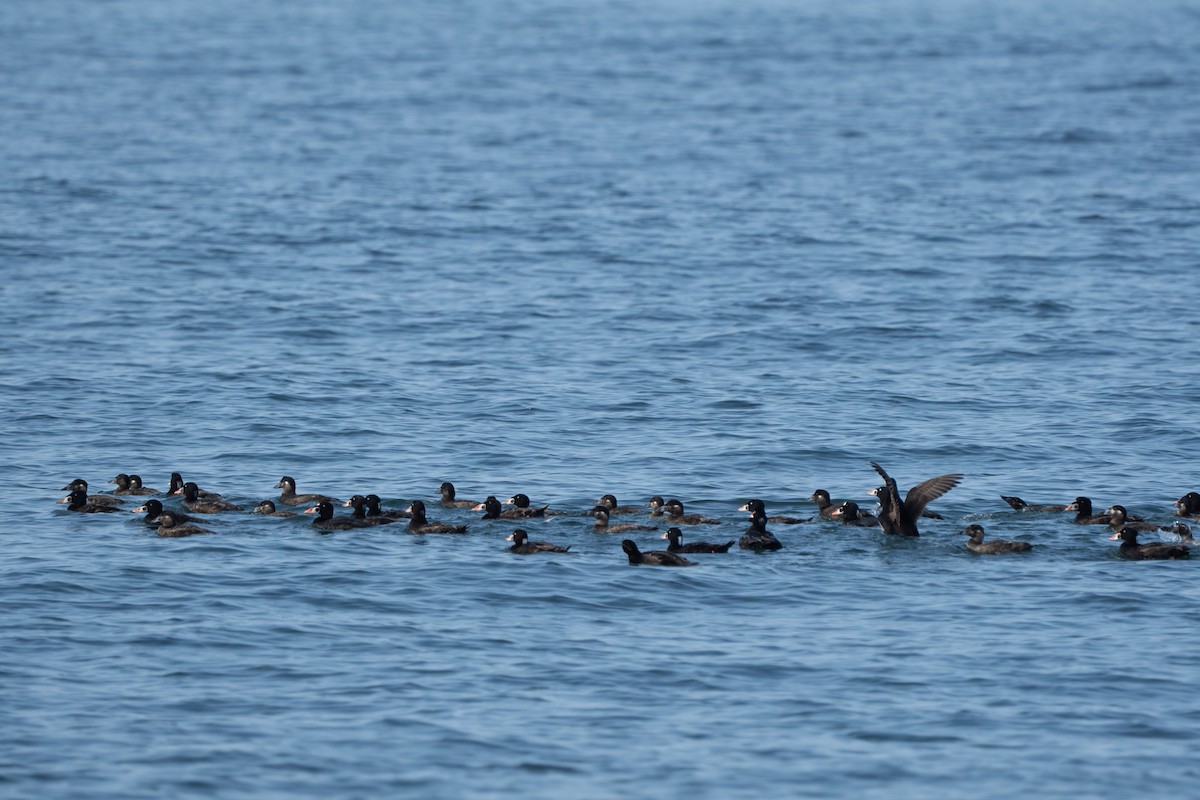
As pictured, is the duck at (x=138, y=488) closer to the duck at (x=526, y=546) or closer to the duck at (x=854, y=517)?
the duck at (x=526, y=546)

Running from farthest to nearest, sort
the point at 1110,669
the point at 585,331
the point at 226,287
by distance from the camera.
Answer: the point at 226,287
the point at 585,331
the point at 1110,669

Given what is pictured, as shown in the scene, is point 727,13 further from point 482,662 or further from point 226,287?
point 482,662

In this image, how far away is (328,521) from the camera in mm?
20719

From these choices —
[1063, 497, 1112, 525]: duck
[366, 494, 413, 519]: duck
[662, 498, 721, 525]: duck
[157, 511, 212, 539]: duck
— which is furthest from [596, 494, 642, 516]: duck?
[1063, 497, 1112, 525]: duck

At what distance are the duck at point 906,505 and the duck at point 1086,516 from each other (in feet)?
4.99

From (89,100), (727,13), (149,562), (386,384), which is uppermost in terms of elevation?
(727,13)

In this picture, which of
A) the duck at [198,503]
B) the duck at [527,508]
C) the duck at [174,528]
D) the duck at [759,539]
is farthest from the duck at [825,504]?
the duck at [174,528]

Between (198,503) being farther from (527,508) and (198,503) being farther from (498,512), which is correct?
(527,508)

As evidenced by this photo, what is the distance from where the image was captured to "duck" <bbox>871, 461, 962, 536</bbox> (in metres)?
20.2

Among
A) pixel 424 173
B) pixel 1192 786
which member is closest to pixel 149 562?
pixel 1192 786

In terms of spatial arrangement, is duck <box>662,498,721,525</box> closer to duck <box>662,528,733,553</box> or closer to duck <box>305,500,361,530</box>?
A: duck <box>662,528,733,553</box>

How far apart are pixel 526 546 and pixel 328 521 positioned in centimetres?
258

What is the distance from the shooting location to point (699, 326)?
33438 millimetres

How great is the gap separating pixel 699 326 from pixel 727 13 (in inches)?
2676
